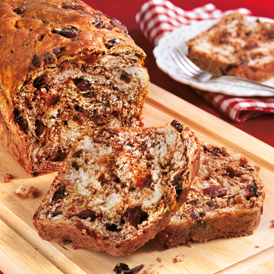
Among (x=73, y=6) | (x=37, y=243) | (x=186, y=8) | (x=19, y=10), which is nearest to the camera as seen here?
(x=37, y=243)

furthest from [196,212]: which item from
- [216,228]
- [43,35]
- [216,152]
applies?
[43,35]

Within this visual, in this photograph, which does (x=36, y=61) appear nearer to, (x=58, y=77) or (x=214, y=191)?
(x=58, y=77)

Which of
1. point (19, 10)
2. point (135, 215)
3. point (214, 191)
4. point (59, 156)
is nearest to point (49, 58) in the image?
point (19, 10)

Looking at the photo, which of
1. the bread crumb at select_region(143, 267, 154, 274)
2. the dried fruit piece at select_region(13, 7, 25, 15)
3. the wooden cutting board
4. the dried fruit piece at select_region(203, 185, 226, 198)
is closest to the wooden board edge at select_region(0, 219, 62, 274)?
the wooden cutting board

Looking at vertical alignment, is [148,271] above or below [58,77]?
below

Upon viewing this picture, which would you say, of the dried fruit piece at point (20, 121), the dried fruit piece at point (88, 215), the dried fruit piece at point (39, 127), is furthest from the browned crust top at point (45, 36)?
the dried fruit piece at point (88, 215)

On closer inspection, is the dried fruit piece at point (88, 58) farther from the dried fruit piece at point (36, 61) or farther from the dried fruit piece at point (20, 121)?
the dried fruit piece at point (20, 121)

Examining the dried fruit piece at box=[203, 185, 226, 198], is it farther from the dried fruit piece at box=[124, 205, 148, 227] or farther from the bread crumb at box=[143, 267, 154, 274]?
the bread crumb at box=[143, 267, 154, 274]
